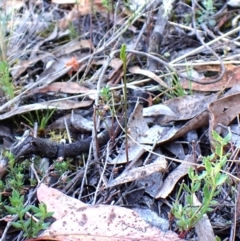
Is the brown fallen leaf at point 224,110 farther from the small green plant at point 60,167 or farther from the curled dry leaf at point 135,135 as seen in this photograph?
the small green plant at point 60,167

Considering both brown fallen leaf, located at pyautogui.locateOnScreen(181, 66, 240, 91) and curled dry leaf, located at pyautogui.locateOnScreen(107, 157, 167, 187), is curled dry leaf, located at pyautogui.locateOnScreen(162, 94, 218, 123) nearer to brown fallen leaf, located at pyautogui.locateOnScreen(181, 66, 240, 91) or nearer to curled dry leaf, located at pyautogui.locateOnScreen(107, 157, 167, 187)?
brown fallen leaf, located at pyautogui.locateOnScreen(181, 66, 240, 91)

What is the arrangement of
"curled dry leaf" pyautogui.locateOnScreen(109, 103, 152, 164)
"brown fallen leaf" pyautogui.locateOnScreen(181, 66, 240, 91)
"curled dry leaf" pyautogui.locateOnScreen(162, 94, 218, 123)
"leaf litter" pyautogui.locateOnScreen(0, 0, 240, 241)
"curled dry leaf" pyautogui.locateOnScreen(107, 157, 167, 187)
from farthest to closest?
"brown fallen leaf" pyautogui.locateOnScreen(181, 66, 240, 91) < "curled dry leaf" pyautogui.locateOnScreen(162, 94, 218, 123) < "curled dry leaf" pyautogui.locateOnScreen(109, 103, 152, 164) < "curled dry leaf" pyautogui.locateOnScreen(107, 157, 167, 187) < "leaf litter" pyautogui.locateOnScreen(0, 0, 240, 241)

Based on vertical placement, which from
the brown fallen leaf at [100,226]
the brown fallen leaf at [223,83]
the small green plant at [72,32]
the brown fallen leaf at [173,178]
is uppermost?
the small green plant at [72,32]

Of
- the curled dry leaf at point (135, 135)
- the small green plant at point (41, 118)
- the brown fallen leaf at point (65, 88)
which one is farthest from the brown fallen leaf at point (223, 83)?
the small green plant at point (41, 118)

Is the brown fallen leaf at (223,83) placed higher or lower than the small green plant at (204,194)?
lower

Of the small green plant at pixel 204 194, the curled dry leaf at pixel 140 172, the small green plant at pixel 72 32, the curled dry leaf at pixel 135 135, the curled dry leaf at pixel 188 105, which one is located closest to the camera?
the small green plant at pixel 204 194

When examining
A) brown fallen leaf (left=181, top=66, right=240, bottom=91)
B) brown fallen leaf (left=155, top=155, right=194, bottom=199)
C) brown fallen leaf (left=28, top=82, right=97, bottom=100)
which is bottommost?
brown fallen leaf (left=155, top=155, right=194, bottom=199)

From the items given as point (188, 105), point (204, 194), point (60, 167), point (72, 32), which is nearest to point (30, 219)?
point (60, 167)

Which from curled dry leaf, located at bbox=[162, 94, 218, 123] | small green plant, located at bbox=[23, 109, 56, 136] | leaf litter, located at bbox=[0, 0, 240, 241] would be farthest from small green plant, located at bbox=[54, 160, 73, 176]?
curled dry leaf, located at bbox=[162, 94, 218, 123]
